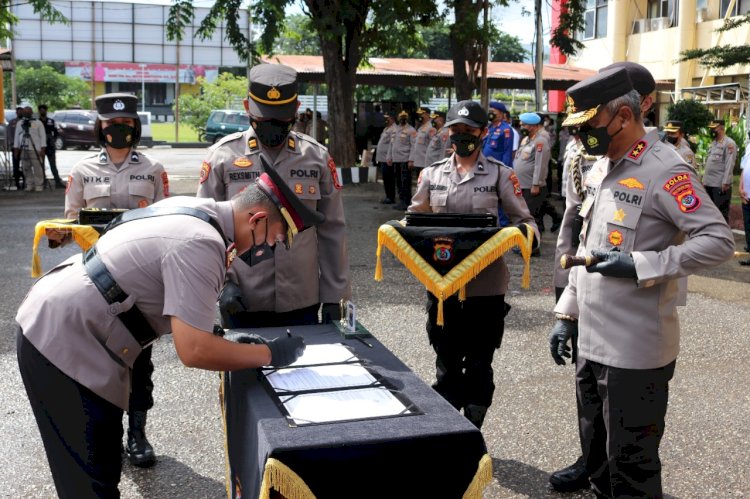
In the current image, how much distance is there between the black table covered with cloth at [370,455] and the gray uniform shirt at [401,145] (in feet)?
47.7

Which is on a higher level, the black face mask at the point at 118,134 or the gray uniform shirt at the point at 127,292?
the black face mask at the point at 118,134

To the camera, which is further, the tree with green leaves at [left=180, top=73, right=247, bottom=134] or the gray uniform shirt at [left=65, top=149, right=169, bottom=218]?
the tree with green leaves at [left=180, top=73, right=247, bottom=134]

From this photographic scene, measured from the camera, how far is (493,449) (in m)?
4.96

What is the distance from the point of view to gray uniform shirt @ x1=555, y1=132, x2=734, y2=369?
318cm

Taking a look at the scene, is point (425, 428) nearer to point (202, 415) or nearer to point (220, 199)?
point (220, 199)

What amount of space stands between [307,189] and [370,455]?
6.72ft

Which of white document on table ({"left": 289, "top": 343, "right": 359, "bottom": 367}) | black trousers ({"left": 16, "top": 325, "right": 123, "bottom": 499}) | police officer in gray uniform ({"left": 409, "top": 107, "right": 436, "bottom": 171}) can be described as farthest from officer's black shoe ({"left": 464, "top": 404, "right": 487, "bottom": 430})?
police officer in gray uniform ({"left": 409, "top": 107, "right": 436, "bottom": 171})

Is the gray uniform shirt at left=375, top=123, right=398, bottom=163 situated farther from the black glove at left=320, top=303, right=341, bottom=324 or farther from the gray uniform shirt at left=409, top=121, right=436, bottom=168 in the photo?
the black glove at left=320, top=303, right=341, bottom=324

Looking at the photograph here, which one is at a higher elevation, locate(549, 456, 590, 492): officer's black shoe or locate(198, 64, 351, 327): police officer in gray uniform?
locate(198, 64, 351, 327): police officer in gray uniform

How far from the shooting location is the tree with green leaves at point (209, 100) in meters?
48.5

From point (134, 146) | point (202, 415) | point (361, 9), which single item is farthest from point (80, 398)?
point (361, 9)

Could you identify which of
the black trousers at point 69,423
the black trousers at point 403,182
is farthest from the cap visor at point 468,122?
the black trousers at point 403,182

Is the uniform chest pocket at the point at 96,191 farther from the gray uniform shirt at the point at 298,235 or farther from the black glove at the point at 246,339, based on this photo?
the black glove at the point at 246,339

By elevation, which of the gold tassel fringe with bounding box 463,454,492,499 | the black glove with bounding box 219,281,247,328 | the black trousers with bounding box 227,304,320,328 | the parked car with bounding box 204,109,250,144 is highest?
the parked car with bounding box 204,109,250,144
